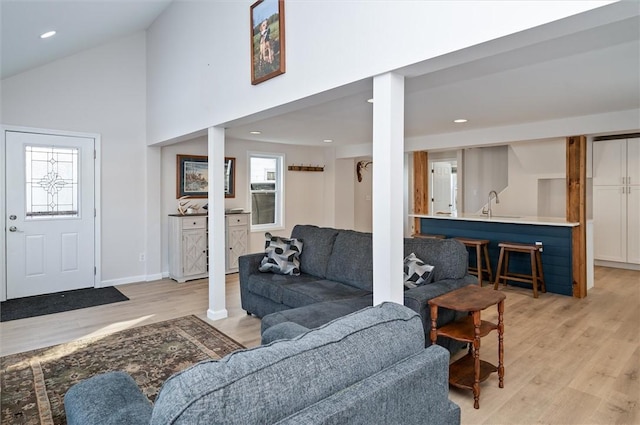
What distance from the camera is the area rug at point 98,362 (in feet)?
8.05

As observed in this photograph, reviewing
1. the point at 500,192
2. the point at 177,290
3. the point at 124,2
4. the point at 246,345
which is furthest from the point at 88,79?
the point at 500,192

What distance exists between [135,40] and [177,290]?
142 inches

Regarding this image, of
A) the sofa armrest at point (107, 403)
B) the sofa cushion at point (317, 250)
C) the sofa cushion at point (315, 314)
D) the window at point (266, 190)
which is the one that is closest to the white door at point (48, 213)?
the window at point (266, 190)

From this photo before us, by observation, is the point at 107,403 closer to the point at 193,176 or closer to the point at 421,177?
the point at 193,176

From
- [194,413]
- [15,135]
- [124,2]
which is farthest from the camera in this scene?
[15,135]

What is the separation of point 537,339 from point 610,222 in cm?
449

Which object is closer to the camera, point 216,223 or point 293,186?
point 216,223

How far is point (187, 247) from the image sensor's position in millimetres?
5754

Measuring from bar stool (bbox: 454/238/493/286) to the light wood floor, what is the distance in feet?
1.37

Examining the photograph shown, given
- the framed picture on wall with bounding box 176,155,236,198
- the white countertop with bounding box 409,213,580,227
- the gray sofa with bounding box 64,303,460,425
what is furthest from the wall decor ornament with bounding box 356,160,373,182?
the gray sofa with bounding box 64,303,460,425

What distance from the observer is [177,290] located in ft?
17.3

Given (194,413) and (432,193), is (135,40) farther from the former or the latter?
(432,193)

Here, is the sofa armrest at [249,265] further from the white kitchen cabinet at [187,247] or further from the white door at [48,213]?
the white door at [48,213]

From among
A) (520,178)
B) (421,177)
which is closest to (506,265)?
(421,177)
